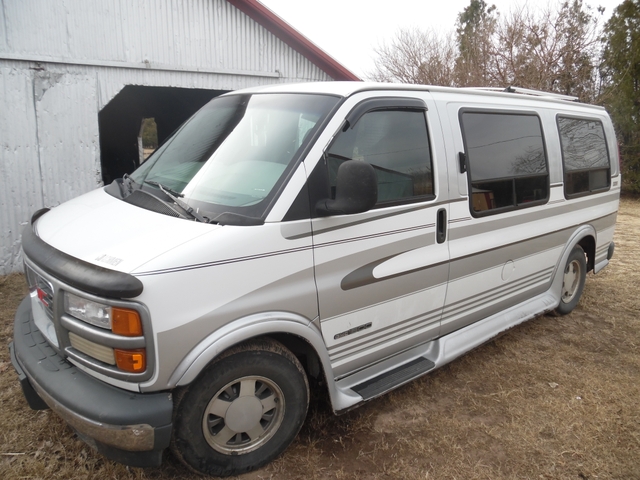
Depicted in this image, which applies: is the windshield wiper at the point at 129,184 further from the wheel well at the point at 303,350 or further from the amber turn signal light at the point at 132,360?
the wheel well at the point at 303,350

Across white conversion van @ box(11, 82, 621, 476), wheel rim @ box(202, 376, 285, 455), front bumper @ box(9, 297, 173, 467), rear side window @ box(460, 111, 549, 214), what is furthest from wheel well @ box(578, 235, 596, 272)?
front bumper @ box(9, 297, 173, 467)

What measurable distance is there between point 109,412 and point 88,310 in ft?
1.66

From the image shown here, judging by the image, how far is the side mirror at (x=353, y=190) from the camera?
2.71 m

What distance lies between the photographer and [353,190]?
2721mm

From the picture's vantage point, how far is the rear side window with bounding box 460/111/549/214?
387cm

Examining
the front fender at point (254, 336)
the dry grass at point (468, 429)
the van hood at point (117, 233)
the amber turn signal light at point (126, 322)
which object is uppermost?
the van hood at point (117, 233)

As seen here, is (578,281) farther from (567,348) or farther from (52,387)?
(52,387)

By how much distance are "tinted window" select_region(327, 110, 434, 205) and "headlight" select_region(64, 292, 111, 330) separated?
4.74 feet

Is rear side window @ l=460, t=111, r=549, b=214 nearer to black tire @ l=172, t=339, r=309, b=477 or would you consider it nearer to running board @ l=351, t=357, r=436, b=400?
running board @ l=351, t=357, r=436, b=400

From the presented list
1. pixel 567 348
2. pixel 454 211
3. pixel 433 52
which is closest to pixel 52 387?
pixel 454 211

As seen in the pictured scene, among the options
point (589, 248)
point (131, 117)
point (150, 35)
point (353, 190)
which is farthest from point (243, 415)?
point (131, 117)

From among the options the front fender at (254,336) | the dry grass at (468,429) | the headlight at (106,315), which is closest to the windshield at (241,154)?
the front fender at (254,336)

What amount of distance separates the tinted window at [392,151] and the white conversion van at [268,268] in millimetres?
12

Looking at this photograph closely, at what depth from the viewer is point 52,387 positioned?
2.56 m
